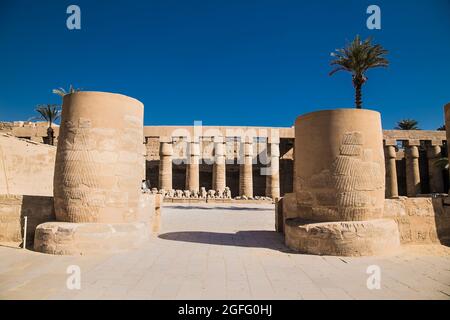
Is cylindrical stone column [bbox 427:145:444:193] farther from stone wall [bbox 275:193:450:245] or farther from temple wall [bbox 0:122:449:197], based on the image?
stone wall [bbox 275:193:450:245]

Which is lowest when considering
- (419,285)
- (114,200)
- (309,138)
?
(419,285)

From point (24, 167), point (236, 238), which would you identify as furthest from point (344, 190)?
point (24, 167)

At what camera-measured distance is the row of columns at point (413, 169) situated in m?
23.3

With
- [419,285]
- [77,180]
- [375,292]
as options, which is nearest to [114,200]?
[77,180]

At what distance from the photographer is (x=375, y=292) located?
3316mm

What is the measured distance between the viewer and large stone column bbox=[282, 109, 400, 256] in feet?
16.7

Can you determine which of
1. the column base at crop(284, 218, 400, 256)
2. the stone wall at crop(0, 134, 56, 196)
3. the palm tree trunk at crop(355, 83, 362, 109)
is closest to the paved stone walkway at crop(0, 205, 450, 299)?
the column base at crop(284, 218, 400, 256)

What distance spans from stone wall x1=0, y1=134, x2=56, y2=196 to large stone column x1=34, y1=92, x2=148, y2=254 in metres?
6.54

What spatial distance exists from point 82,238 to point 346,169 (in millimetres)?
4713

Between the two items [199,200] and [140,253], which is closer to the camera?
[140,253]

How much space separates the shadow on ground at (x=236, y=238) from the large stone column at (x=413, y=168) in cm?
2142
